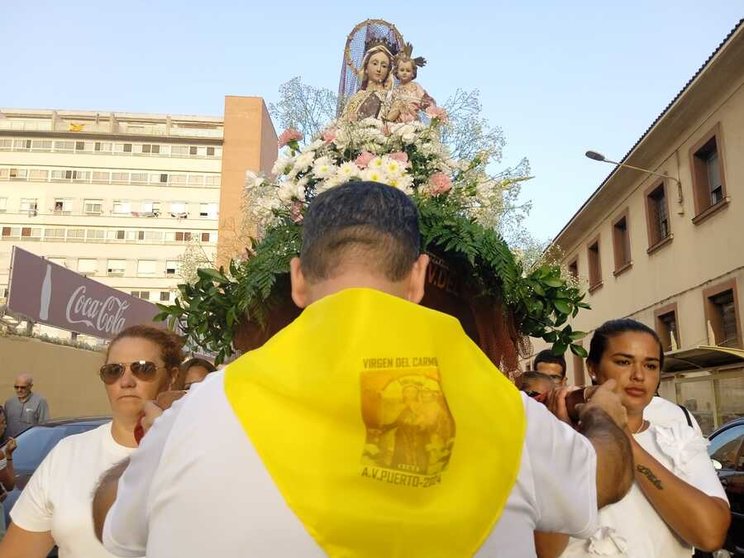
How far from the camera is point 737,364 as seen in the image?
1005 centimetres

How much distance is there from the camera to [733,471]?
6086mm

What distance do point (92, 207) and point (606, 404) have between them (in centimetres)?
5762

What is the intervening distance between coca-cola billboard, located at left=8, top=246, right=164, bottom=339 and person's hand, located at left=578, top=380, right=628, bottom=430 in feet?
28.3

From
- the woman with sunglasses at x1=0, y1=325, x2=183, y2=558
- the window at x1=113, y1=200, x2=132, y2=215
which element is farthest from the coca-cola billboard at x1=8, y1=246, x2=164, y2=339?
the window at x1=113, y1=200, x2=132, y2=215

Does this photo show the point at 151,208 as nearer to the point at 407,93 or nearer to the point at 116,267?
the point at 116,267

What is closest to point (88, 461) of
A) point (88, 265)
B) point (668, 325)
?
point (668, 325)

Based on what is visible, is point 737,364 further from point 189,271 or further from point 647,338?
point 189,271

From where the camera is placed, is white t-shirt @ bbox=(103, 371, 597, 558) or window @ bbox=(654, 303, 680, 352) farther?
window @ bbox=(654, 303, 680, 352)

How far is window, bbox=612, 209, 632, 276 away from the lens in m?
19.1

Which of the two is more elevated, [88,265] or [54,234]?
[54,234]

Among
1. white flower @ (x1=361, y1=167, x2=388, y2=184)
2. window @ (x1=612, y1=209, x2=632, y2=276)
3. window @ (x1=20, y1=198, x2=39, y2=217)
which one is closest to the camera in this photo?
white flower @ (x1=361, y1=167, x2=388, y2=184)

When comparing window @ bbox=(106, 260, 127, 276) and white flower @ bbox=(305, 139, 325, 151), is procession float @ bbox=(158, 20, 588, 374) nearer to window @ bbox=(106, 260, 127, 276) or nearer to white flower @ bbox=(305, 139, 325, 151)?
white flower @ bbox=(305, 139, 325, 151)

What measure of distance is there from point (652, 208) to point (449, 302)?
16.3 metres

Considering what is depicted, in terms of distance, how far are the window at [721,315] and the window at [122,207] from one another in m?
48.5
